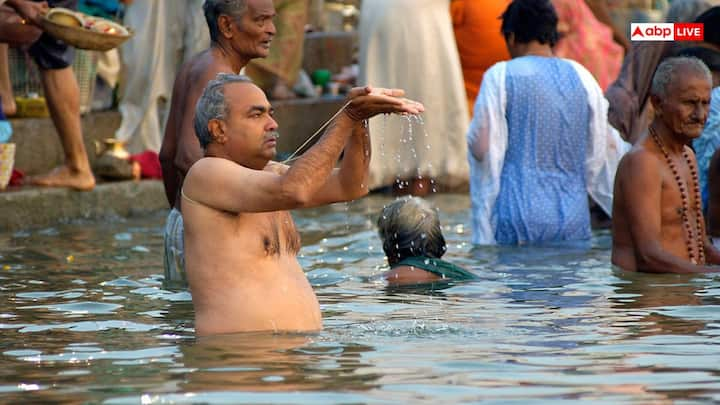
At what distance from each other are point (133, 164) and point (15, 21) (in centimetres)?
280

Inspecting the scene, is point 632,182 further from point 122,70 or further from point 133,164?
point 122,70

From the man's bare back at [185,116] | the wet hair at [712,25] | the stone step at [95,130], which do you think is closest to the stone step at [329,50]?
the stone step at [95,130]

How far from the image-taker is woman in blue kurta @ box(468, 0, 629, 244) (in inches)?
424

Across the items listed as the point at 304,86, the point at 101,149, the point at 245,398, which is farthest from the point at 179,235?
the point at 304,86

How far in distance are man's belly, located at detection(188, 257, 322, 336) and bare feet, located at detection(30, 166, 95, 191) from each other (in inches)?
217

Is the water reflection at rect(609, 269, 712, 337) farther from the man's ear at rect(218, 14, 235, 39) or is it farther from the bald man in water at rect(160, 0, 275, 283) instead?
the man's ear at rect(218, 14, 235, 39)

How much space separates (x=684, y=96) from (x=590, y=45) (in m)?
5.24

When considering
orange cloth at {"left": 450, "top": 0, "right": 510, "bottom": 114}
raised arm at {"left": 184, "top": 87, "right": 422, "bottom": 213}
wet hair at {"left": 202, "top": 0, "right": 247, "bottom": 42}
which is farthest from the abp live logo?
raised arm at {"left": 184, "top": 87, "right": 422, "bottom": 213}

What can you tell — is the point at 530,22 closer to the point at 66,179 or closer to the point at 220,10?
the point at 220,10

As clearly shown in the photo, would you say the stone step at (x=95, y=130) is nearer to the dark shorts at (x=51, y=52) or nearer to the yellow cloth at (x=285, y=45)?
the yellow cloth at (x=285, y=45)

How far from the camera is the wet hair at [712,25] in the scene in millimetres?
10469

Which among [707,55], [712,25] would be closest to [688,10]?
[712,25]

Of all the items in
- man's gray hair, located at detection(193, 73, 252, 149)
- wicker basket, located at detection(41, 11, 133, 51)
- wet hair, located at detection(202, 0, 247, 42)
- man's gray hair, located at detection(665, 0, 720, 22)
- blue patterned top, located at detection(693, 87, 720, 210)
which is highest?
wet hair, located at detection(202, 0, 247, 42)

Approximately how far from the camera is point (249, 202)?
21.0 ft
